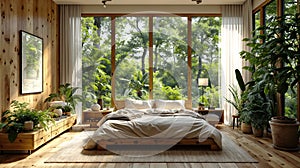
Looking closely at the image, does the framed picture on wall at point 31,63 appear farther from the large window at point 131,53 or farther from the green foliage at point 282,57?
the green foliage at point 282,57

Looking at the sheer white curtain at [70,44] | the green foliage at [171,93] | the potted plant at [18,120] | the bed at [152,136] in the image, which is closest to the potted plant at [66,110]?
the sheer white curtain at [70,44]

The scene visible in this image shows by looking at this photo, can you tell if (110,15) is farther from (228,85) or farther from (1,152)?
(1,152)

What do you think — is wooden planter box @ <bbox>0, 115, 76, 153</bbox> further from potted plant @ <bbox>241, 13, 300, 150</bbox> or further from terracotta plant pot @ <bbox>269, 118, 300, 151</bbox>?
terracotta plant pot @ <bbox>269, 118, 300, 151</bbox>

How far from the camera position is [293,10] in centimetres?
493

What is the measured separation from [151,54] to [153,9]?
117 cm

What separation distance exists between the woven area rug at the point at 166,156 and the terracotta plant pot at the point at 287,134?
652mm

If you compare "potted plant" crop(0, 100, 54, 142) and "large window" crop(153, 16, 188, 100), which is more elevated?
"large window" crop(153, 16, 188, 100)

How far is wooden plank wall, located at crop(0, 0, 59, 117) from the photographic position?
174 inches

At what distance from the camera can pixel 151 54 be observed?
720 cm

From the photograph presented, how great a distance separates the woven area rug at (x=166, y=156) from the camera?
150 inches

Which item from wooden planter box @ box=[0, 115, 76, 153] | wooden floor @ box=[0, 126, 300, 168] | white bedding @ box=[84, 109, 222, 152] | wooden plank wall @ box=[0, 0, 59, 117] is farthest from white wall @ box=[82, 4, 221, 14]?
wooden planter box @ box=[0, 115, 76, 153]

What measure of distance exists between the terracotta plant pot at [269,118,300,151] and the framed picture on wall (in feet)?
14.5

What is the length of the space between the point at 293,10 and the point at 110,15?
4282 millimetres

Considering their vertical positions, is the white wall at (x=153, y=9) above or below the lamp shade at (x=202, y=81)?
above
